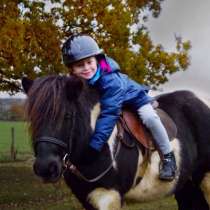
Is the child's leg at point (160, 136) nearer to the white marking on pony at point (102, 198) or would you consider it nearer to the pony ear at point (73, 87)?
the white marking on pony at point (102, 198)

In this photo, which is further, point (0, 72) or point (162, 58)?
point (162, 58)

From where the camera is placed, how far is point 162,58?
537 inches

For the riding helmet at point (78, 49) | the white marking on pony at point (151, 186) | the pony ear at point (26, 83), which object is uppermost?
the riding helmet at point (78, 49)

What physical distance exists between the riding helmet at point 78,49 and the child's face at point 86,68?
1.9 inches

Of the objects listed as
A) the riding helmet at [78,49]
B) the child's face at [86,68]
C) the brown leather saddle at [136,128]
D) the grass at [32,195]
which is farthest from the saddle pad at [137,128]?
the grass at [32,195]

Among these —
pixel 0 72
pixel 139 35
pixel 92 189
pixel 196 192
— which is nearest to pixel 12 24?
pixel 0 72

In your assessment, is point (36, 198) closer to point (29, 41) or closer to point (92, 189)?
point (29, 41)

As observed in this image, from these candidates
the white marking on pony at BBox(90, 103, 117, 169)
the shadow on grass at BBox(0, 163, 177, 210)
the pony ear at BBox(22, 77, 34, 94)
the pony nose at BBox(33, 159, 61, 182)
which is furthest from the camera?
the shadow on grass at BBox(0, 163, 177, 210)

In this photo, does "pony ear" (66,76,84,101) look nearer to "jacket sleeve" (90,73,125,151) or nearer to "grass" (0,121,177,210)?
"jacket sleeve" (90,73,125,151)

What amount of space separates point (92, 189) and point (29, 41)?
328 inches

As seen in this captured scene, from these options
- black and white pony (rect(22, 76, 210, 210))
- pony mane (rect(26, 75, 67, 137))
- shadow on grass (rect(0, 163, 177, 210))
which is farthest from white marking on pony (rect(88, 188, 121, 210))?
shadow on grass (rect(0, 163, 177, 210))

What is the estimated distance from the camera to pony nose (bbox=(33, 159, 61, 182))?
12.5 ft

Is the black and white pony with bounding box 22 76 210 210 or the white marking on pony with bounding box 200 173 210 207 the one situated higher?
the black and white pony with bounding box 22 76 210 210

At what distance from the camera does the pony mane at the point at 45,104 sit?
3930 millimetres
